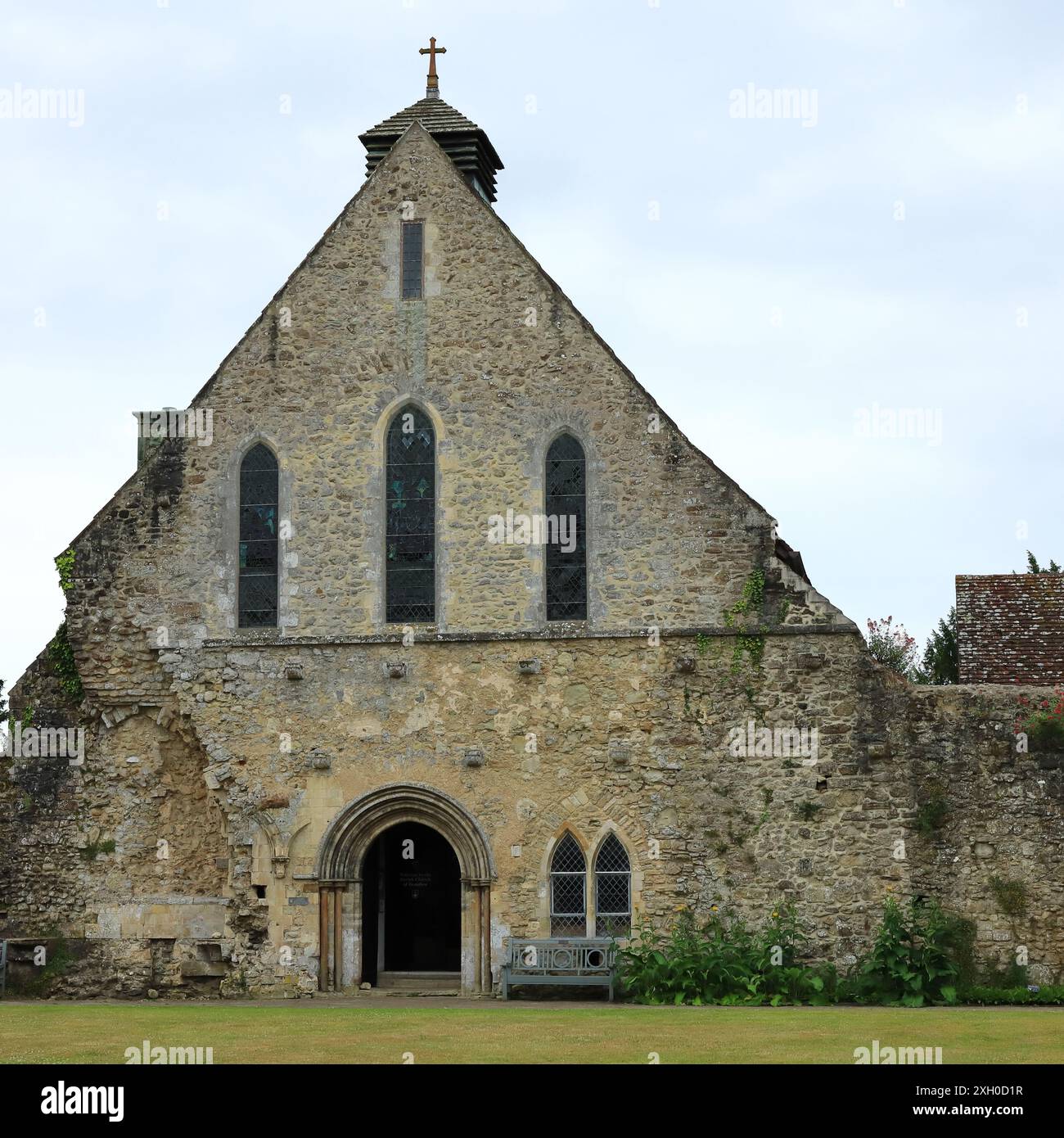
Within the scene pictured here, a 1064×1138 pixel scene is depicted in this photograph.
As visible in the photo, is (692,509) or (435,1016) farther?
(692,509)

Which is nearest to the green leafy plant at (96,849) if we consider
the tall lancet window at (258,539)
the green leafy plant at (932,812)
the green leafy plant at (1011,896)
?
the tall lancet window at (258,539)

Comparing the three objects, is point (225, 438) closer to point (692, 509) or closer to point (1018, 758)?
point (692, 509)

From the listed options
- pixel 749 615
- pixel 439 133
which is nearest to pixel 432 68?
pixel 439 133

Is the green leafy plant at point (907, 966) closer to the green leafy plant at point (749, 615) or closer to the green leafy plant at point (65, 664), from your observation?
the green leafy plant at point (749, 615)

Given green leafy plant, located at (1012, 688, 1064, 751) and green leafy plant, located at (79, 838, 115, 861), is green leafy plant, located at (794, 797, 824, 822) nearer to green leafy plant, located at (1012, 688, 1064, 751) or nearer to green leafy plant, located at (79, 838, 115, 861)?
green leafy plant, located at (1012, 688, 1064, 751)

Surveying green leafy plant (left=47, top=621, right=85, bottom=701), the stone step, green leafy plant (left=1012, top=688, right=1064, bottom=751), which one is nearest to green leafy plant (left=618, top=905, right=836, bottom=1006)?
Answer: the stone step

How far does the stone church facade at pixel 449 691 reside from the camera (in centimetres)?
2189

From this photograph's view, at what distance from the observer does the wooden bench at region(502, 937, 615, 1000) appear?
2144 cm

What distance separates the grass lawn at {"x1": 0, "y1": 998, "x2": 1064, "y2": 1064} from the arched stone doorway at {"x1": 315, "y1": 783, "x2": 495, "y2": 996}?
1244mm

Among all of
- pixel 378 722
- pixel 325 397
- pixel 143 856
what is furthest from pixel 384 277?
pixel 143 856

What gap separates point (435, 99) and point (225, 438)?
754 centimetres

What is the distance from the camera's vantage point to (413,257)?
79.2ft

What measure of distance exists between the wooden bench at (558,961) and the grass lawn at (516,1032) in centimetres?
50

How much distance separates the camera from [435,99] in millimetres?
28000
